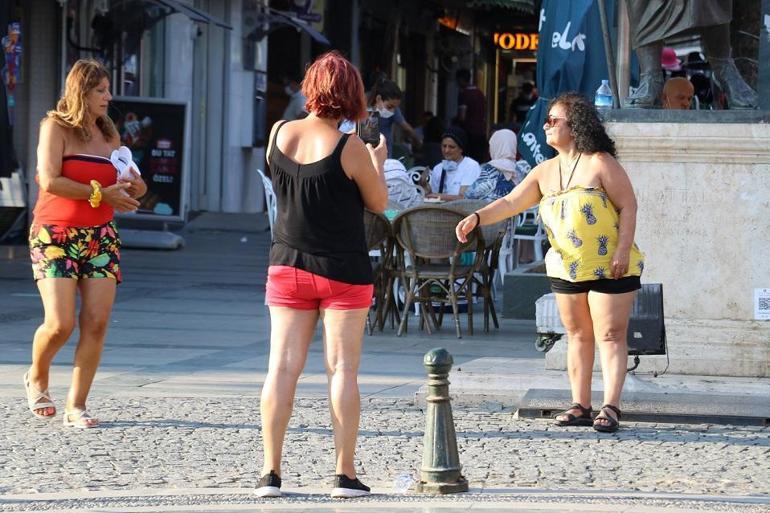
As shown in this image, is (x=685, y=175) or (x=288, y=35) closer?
(x=685, y=175)

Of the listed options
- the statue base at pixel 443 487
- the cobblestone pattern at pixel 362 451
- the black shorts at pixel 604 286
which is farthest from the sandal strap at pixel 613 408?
the statue base at pixel 443 487

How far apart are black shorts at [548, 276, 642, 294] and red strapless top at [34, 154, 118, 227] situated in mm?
2320

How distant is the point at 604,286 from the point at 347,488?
2153 millimetres

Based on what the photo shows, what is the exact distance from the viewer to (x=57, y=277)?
7.55 m

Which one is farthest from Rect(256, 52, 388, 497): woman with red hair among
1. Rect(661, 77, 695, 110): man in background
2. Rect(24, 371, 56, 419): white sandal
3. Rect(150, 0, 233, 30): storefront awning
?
Rect(150, 0, 233, 30): storefront awning

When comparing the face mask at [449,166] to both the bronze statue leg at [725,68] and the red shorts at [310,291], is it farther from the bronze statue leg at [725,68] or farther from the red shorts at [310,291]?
the red shorts at [310,291]

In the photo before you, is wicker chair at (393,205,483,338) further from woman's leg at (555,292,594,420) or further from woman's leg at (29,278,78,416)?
woman's leg at (29,278,78,416)

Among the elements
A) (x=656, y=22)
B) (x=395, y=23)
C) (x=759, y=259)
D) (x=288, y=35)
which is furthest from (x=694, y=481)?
(x=395, y=23)

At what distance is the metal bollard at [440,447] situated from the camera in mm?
6070

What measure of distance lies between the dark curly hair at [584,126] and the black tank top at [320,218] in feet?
6.29

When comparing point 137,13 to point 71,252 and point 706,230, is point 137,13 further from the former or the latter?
point 71,252

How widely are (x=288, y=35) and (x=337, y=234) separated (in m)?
21.8

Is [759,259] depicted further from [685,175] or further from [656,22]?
[656,22]

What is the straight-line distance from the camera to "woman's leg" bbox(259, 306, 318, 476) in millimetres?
6020
